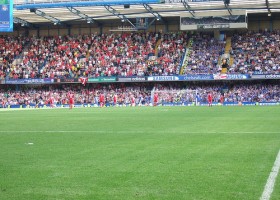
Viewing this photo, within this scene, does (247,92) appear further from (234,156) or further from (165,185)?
(165,185)

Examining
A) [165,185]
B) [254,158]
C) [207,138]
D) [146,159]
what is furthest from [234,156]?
[207,138]

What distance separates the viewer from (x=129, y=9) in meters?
59.5

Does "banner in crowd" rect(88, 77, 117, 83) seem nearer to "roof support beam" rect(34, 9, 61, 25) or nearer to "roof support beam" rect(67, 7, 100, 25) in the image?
"roof support beam" rect(67, 7, 100, 25)

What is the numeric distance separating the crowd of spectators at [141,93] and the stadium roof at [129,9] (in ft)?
28.2

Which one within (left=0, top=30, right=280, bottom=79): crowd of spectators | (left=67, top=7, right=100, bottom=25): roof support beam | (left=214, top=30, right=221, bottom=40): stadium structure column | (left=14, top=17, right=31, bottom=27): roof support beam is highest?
(left=67, top=7, right=100, bottom=25): roof support beam

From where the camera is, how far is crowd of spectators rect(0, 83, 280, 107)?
188 ft

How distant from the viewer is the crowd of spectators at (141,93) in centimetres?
5741

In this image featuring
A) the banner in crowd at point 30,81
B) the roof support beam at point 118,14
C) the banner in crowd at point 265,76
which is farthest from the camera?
the banner in crowd at point 30,81

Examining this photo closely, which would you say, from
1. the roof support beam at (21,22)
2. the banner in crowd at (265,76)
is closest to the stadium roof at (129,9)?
the roof support beam at (21,22)

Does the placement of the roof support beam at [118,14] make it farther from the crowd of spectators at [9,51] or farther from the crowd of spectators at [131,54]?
the crowd of spectators at [9,51]

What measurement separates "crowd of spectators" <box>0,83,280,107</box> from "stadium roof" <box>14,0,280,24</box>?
338 inches

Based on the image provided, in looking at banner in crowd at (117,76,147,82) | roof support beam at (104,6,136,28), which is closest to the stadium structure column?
roof support beam at (104,6,136,28)

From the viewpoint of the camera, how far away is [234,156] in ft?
36.6

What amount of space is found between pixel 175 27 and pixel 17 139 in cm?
5334
